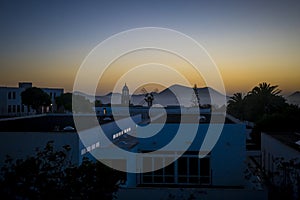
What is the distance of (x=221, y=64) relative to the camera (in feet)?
62.4

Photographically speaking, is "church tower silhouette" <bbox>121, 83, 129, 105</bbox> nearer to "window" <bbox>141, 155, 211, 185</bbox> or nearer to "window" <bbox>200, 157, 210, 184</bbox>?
"window" <bbox>141, 155, 211, 185</bbox>

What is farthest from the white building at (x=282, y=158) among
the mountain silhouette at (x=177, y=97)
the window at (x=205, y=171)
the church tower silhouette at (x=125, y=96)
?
the church tower silhouette at (x=125, y=96)

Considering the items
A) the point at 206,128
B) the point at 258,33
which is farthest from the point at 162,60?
the point at 206,128

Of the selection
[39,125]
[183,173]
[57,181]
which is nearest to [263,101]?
[183,173]

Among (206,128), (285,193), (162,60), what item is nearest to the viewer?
(285,193)

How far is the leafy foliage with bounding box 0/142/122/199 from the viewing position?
15.7ft

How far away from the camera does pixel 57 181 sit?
5.19 metres

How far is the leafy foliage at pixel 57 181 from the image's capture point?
478 centimetres

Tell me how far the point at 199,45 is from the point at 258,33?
2.76 m

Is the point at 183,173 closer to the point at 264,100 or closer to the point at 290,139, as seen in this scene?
the point at 290,139

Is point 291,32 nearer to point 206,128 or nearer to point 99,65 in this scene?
point 206,128

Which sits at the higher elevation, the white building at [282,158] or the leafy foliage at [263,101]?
the leafy foliage at [263,101]

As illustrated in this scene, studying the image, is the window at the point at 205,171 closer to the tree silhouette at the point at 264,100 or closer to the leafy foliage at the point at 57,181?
the leafy foliage at the point at 57,181

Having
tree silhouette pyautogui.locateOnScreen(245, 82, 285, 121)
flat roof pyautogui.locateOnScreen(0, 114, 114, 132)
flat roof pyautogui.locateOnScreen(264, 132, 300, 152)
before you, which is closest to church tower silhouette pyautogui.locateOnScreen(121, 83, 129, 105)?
tree silhouette pyautogui.locateOnScreen(245, 82, 285, 121)
